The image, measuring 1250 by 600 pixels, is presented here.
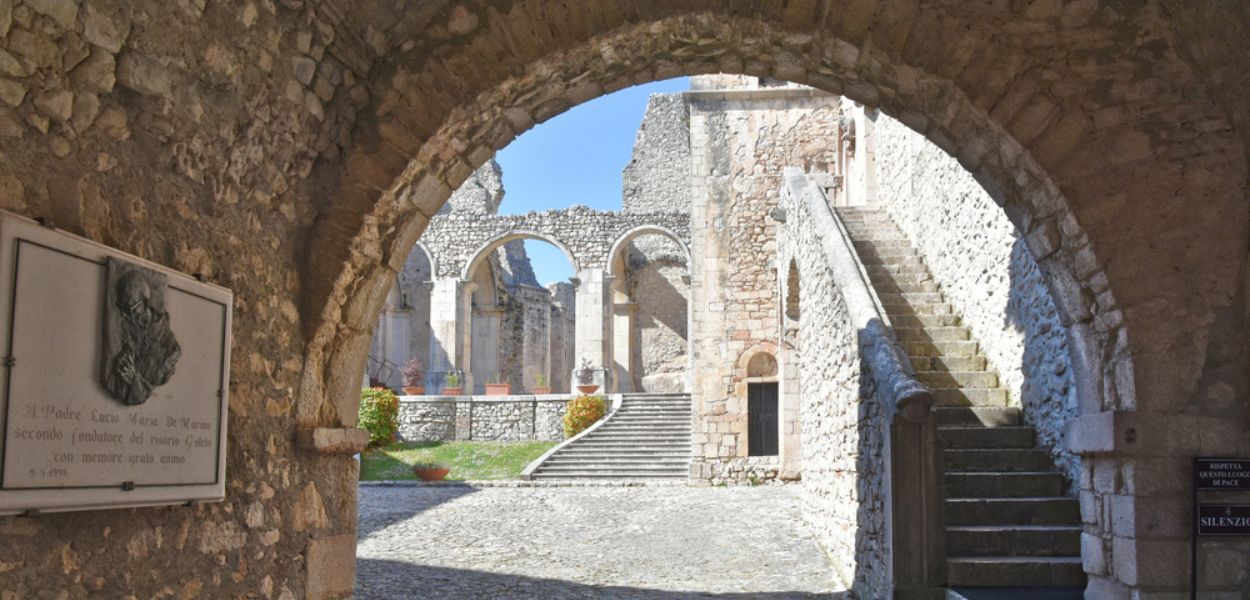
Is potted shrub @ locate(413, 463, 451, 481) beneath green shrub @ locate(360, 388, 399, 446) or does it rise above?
beneath

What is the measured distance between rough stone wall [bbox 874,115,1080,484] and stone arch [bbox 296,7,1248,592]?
1.58m

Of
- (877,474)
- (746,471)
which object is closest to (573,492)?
(746,471)

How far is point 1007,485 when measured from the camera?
7.39 m

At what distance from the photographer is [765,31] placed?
4672mm

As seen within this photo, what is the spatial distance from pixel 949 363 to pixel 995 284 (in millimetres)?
891

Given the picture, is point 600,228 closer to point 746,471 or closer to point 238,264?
point 746,471

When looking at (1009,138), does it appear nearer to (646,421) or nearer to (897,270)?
(897,270)

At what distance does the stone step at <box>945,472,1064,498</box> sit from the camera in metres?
7.35

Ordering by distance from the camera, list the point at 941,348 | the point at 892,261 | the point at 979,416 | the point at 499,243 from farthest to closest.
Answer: the point at 499,243 < the point at 892,261 < the point at 941,348 < the point at 979,416

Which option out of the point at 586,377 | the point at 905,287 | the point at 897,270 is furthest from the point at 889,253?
the point at 586,377

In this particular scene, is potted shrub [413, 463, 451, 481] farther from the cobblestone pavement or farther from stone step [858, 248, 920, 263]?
stone step [858, 248, 920, 263]

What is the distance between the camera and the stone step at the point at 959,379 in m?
8.85

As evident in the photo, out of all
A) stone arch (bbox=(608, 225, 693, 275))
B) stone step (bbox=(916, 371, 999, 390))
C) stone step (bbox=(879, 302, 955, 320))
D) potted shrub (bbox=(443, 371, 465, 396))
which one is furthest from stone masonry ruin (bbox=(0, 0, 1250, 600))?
stone arch (bbox=(608, 225, 693, 275))

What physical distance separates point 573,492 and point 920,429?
28.9 feet
